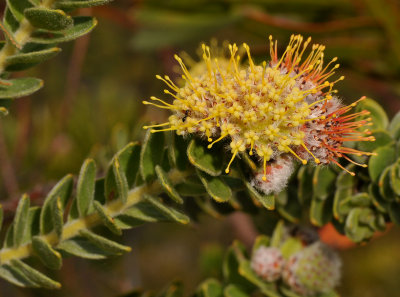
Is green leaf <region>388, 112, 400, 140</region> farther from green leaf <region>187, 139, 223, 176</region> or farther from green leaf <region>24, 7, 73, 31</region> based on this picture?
green leaf <region>24, 7, 73, 31</region>

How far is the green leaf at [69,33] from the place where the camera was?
1.10 m

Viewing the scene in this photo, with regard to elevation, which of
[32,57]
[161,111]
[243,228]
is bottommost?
[243,228]

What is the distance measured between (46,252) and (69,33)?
1.61 ft

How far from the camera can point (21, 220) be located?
114cm

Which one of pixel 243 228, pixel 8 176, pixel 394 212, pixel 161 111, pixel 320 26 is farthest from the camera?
pixel 161 111

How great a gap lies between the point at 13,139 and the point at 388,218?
5.56 feet

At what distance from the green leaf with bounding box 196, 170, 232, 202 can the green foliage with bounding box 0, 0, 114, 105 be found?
0.40 metres

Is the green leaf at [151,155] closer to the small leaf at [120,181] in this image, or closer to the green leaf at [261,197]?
the small leaf at [120,181]

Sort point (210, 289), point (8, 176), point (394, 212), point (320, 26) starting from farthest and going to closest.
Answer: point (320, 26) < point (8, 176) < point (210, 289) < point (394, 212)

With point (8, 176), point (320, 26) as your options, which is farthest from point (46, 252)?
point (320, 26)

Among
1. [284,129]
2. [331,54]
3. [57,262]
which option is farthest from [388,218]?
[331,54]

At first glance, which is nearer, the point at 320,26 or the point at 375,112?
the point at 375,112

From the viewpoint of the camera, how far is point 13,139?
232cm

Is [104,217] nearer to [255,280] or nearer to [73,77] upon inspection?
[255,280]
